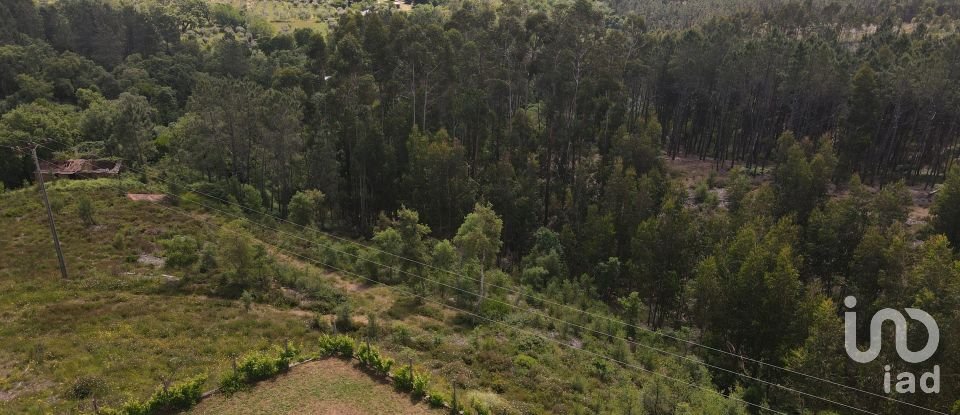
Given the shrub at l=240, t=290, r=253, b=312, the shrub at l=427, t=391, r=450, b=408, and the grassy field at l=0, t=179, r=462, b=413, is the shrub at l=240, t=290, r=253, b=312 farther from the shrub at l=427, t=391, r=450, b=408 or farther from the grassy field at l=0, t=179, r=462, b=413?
the shrub at l=427, t=391, r=450, b=408

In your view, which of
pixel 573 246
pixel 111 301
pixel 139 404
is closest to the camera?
pixel 139 404

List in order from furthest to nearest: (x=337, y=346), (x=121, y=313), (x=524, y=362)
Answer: (x=121, y=313) → (x=524, y=362) → (x=337, y=346)

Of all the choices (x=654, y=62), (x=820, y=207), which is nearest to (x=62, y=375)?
(x=820, y=207)

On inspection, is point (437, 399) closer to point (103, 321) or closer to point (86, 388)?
point (86, 388)

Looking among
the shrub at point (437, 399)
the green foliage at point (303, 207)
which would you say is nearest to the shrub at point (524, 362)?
the shrub at point (437, 399)

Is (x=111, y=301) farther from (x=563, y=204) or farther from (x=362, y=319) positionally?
(x=563, y=204)

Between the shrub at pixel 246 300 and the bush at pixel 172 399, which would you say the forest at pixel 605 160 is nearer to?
the shrub at pixel 246 300

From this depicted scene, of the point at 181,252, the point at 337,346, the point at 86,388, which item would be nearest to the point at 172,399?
the point at 86,388
